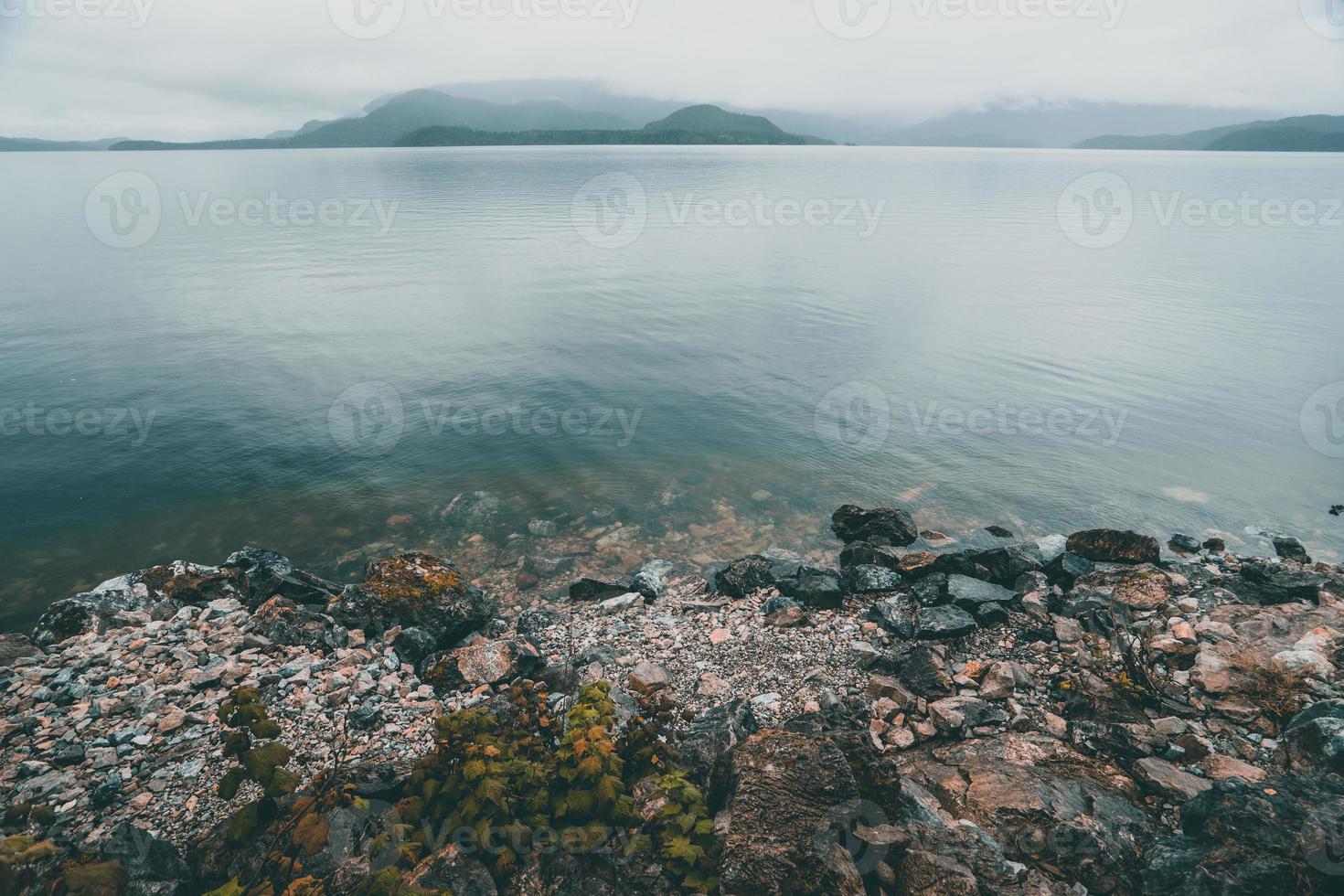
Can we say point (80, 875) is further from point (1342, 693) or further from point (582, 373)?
point (582, 373)

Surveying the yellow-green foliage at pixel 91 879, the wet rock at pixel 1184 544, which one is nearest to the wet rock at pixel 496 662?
the yellow-green foliage at pixel 91 879

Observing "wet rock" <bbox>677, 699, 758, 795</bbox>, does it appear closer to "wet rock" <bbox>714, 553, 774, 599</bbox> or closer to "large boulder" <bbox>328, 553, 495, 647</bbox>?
"wet rock" <bbox>714, 553, 774, 599</bbox>

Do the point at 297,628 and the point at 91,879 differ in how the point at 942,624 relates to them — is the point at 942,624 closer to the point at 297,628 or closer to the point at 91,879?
the point at 91,879

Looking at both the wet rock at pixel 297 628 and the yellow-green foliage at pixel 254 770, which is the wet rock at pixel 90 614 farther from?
the yellow-green foliage at pixel 254 770

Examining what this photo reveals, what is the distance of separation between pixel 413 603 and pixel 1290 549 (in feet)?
84.7

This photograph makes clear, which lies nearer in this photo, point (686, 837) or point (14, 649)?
point (686, 837)

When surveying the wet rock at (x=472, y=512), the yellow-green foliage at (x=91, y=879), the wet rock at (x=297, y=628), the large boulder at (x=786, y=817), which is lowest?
the wet rock at (x=472, y=512)

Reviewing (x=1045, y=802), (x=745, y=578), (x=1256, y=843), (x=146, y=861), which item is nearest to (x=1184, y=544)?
(x=745, y=578)

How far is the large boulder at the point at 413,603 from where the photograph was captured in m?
14.0

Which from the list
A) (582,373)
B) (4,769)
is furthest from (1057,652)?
(582,373)

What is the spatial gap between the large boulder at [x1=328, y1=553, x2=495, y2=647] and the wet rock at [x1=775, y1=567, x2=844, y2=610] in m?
7.88

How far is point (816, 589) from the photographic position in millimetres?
15594

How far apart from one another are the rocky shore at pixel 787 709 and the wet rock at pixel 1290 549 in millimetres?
395

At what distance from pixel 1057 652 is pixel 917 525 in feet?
27.7
